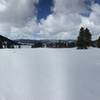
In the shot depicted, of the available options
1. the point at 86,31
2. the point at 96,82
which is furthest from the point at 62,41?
the point at 96,82

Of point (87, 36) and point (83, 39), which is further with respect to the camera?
point (87, 36)

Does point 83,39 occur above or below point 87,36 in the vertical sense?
below

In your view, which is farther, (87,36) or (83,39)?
(87,36)

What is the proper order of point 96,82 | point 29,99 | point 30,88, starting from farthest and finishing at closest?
point 96,82
point 30,88
point 29,99

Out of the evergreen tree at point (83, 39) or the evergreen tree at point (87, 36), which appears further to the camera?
the evergreen tree at point (87, 36)

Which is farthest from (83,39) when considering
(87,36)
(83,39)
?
(87,36)

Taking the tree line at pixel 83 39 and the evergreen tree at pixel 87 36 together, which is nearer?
the tree line at pixel 83 39

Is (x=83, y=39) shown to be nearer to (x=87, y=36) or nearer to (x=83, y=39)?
(x=83, y=39)

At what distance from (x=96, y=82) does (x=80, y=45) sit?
50.5 meters

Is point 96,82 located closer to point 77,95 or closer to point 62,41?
point 77,95

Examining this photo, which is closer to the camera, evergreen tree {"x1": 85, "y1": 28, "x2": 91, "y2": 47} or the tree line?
the tree line

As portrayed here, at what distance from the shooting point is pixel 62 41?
88.3 m

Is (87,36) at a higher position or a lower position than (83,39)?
higher

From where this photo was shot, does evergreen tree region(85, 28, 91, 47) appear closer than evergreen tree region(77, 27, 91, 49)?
No
